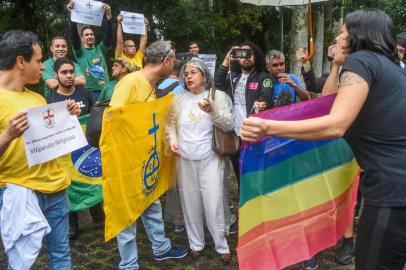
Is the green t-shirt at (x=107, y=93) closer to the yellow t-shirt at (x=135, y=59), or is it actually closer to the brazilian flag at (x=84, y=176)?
the brazilian flag at (x=84, y=176)

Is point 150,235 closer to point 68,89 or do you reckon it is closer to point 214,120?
point 214,120

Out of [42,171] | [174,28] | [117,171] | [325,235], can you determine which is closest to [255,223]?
[325,235]

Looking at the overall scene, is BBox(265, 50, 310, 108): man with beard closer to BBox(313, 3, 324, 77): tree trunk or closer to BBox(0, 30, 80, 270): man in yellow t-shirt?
BBox(0, 30, 80, 270): man in yellow t-shirt

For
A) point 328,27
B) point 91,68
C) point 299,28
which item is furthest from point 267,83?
point 328,27

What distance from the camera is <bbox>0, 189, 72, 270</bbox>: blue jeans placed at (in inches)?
115

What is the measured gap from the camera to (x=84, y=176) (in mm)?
4668

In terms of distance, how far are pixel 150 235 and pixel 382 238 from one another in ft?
8.17

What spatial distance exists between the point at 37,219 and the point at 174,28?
41.0 ft

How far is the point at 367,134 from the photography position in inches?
80.9

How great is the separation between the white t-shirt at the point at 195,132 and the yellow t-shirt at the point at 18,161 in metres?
1.46

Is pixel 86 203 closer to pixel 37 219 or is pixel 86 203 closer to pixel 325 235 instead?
pixel 37 219

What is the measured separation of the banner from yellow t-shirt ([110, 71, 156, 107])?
4.06 feet

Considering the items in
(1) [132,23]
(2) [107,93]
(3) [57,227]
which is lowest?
(3) [57,227]

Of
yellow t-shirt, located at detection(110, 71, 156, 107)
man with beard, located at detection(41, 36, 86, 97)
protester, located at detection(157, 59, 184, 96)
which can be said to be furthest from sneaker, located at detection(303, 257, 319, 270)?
man with beard, located at detection(41, 36, 86, 97)
